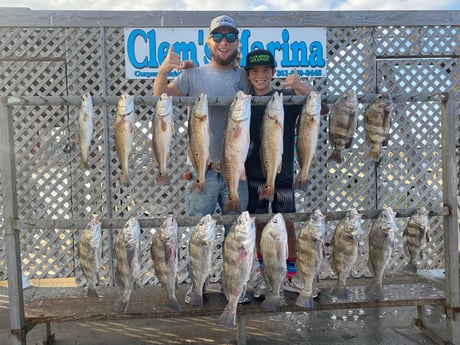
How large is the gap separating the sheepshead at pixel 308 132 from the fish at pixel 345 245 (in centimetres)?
38

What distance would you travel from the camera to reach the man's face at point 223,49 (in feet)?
10.4

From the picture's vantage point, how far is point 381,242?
9.54 ft

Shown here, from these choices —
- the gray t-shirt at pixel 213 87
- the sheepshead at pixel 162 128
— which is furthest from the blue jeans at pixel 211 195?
the sheepshead at pixel 162 128

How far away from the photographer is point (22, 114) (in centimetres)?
503

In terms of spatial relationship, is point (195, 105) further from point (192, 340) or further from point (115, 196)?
point (115, 196)

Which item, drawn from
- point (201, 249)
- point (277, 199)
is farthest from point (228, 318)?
point (277, 199)

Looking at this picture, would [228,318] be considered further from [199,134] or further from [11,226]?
[11,226]

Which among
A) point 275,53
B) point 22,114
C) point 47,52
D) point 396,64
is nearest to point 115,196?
point 22,114

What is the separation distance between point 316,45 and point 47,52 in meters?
3.20

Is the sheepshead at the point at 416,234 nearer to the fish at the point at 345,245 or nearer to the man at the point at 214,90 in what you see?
the fish at the point at 345,245

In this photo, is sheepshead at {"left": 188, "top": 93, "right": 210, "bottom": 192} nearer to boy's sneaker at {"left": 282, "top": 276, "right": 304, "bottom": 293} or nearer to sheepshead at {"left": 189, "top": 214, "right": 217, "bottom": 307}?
sheepshead at {"left": 189, "top": 214, "right": 217, "bottom": 307}

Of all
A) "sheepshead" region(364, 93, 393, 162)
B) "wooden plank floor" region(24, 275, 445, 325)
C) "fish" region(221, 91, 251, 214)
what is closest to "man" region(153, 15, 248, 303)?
"wooden plank floor" region(24, 275, 445, 325)

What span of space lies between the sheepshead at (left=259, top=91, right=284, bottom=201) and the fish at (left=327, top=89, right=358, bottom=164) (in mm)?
403

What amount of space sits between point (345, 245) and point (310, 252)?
0.26 metres
